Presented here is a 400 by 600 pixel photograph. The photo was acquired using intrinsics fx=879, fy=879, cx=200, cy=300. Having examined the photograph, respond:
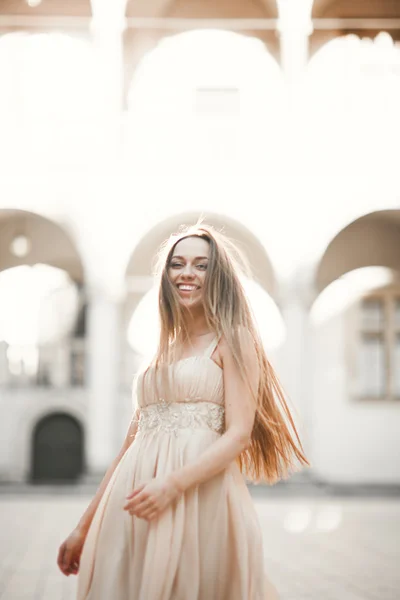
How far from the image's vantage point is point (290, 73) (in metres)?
15.8

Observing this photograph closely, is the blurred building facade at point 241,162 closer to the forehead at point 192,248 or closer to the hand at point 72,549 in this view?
the hand at point 72,549

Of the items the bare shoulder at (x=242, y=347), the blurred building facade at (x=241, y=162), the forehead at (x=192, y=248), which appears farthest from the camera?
the blurred building facade at (x=241, y=162)

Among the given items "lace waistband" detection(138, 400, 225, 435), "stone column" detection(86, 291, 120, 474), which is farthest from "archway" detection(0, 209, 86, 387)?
"lace waistband" detection(138, 400, 225, 435)

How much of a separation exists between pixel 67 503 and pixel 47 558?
5.95m

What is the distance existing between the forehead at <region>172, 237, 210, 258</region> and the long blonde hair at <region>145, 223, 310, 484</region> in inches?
0.8

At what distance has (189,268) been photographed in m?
2.96

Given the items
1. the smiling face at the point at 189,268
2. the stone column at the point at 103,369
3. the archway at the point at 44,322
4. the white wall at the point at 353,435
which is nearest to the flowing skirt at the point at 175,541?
the smiling face at the point at 189,268

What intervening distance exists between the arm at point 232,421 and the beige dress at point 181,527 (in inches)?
2.6

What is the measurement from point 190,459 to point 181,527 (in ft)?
0.69

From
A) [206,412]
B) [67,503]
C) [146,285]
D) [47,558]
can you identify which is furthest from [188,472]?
[146,285]

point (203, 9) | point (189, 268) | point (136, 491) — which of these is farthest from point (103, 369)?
point (136, 491)

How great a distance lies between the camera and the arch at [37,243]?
17844 millimetres

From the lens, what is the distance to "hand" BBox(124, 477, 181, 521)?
2.61 meters

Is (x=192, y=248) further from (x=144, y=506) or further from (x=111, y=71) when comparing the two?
(x=111, y=71)
